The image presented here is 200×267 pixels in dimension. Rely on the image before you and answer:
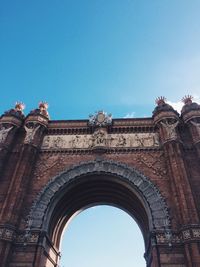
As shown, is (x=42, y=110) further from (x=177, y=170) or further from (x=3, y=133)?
(x=177, y=170)

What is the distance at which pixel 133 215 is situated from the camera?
18375 mm

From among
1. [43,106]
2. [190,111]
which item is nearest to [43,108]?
[43,106]

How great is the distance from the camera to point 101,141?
17.7m

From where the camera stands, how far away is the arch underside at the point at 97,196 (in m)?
14.4

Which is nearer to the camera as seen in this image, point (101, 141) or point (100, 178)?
point (100, 178)

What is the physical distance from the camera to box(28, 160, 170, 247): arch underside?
14414mm

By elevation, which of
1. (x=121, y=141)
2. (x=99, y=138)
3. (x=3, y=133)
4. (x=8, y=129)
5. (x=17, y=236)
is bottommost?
(x=17, y=236)

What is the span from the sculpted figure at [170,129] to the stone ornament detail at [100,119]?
3911mm

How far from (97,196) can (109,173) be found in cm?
305

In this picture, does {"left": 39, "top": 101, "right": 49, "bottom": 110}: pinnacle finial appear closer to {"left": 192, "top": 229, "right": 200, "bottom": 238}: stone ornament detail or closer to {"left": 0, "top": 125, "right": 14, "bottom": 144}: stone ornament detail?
{"left": 0, "top": 125, "right": 14, "bottom": 144}: stone ornament detail

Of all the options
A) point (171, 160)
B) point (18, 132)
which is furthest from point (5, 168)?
point (171, 160)

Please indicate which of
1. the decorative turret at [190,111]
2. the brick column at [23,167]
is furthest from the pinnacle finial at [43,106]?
the decorative turret at [190,111]

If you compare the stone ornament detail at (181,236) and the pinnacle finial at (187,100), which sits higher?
the pinnacle finial at (187,100)

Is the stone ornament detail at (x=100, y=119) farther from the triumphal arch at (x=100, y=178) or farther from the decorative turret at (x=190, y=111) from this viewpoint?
the decorative turret at (x=190, y=111)
